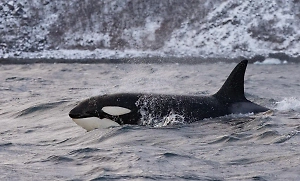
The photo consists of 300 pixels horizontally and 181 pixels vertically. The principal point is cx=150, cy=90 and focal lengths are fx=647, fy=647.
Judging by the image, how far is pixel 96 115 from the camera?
1220 cm

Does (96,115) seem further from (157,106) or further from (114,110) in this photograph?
(157,106)

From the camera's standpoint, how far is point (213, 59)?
31.2 metres

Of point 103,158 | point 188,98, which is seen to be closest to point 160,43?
point 188,98

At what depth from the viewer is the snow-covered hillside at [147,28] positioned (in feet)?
108

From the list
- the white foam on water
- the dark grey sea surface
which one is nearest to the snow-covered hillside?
the dark grey sea surface

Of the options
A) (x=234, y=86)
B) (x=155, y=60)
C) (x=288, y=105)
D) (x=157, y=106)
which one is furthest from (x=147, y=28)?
(x=157, y=106)

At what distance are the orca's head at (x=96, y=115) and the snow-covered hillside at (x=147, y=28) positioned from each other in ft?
65.3

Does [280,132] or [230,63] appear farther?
[230,63]

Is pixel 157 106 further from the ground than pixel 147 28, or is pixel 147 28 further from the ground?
pixel 147 28

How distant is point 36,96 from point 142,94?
20.7 feet

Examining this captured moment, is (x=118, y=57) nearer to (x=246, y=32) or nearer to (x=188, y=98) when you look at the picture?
(x=246, y=32)

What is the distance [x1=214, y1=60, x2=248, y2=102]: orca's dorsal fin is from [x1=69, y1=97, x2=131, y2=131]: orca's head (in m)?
1.97

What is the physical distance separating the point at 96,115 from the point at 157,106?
1.20 metres

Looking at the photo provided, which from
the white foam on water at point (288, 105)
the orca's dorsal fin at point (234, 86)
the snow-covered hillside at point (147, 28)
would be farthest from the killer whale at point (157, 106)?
the snow-covered hillside at point (147, 28)
